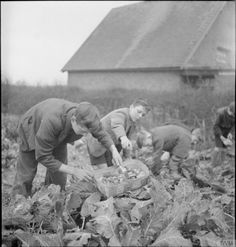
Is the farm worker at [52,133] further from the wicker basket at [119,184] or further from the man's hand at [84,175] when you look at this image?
the wicker basket at [119,184]

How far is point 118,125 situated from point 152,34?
31.8ft

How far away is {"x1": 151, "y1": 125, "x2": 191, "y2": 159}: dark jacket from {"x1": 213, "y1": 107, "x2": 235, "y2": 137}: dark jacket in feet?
4.82

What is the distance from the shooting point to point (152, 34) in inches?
510

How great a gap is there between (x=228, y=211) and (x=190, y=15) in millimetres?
11886

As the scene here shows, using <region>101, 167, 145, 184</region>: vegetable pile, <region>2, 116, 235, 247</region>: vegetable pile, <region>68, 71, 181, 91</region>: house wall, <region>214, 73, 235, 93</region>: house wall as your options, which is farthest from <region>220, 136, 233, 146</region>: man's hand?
<region>68, 71, 181, 91</region>: house wall

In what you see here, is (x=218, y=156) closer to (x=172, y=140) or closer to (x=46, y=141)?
(x=172, y=140)

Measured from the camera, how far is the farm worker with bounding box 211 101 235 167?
253 inches

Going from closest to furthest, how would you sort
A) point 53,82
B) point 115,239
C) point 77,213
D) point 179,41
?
point 115,239 → point 77,213 → point 53,82 → point 179,41

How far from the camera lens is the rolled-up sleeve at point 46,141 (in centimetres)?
303

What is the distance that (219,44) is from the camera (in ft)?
50.4

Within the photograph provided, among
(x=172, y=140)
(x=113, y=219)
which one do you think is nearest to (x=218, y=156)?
(x=172, y=140)

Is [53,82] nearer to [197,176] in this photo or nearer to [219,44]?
[197,176]

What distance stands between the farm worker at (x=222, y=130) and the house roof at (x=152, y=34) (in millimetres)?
6430

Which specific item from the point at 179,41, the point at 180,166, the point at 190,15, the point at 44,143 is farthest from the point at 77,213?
the point at 190,15
